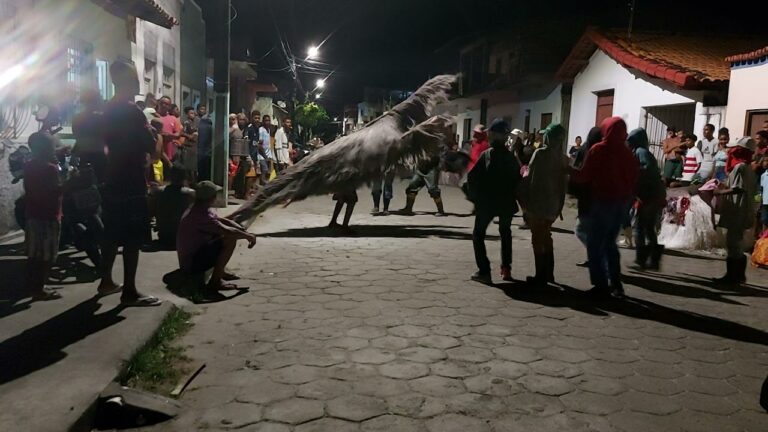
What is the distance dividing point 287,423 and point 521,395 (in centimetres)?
139

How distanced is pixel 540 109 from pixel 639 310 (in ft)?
56.4

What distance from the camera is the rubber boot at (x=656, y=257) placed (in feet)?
22.5

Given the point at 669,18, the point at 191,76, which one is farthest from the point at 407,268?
the point at 669,18

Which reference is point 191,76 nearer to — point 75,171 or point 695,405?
point 75,171

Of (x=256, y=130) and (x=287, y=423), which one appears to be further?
(x=256, y=130)

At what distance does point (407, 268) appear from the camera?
6.81 metres

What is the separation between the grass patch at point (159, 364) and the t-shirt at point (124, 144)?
1.11 meters

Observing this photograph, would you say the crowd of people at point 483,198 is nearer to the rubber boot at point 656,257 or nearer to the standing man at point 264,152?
the rubber boot at point 656,257

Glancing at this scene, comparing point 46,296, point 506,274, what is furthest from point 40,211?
point 506,274

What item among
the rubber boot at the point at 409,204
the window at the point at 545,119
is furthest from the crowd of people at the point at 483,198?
the window at the point at 545,119

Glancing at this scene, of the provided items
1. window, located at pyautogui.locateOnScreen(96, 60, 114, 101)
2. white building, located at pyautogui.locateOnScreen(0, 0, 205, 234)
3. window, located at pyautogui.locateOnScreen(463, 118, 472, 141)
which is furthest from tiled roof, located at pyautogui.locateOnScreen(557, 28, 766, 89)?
window, located at pyautogui.locateOnScreen(463, 118, 472, 141)

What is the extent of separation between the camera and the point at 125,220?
4.47 meters

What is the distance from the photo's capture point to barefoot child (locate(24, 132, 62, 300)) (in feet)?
14.7

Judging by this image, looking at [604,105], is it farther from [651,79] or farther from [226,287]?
[226,287]
